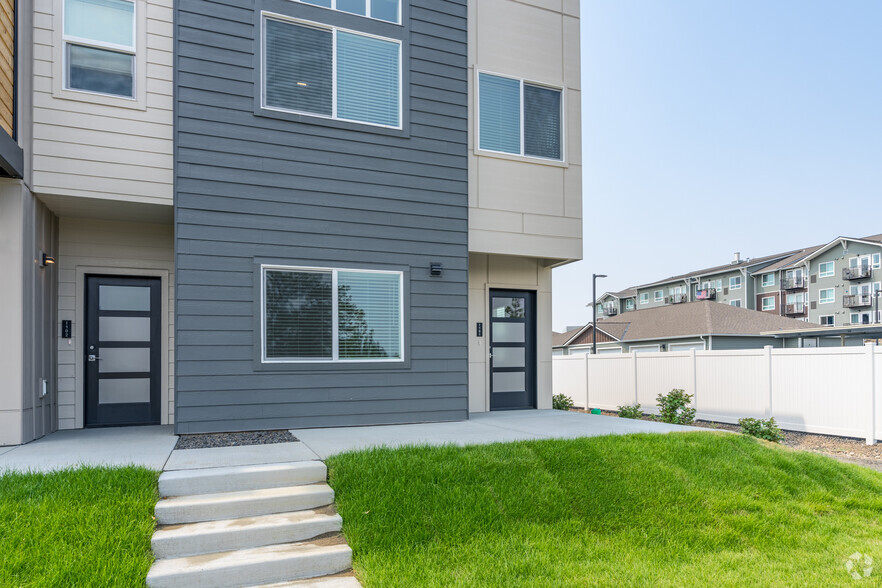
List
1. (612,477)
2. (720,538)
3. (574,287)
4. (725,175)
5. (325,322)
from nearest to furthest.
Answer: (720,538) → (612,477) → (325,322) → (725,175) → (574,287)

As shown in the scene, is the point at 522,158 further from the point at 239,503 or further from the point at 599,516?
the point at 239,503

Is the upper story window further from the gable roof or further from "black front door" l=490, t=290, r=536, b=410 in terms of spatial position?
the gable roof

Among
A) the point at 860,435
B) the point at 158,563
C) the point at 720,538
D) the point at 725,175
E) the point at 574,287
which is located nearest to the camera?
the point at 158,563

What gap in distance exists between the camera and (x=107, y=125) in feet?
20.0

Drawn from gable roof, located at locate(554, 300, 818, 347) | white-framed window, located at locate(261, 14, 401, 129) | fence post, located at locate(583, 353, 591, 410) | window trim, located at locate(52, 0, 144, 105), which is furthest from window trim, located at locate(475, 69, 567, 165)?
gable roof, located at locate(554, 300, 818, 347)

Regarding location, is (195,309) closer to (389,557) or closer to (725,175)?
(389,557)

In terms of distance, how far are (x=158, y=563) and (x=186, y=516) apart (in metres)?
0.44

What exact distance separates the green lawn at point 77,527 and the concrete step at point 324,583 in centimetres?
80

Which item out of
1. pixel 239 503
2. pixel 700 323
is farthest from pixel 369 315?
pixel 700 323

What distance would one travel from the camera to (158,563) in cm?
341

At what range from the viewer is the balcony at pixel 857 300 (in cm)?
3516

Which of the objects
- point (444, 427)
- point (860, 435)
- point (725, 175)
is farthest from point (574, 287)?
point (444, 427)

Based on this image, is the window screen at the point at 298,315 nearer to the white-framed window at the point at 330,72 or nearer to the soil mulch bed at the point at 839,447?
the white-framed window at the point at 330,72

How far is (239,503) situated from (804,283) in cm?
4392
